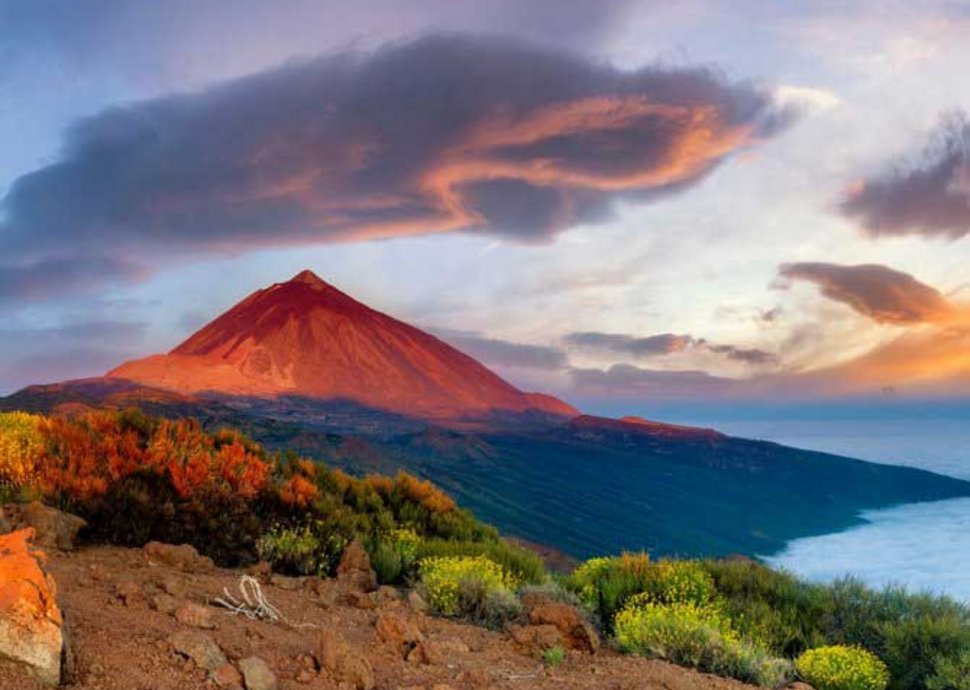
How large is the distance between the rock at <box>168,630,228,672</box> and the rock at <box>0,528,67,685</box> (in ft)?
2.77

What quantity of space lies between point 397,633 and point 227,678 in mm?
1942

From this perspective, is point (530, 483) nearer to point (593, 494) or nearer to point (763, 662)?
point (593, 494)

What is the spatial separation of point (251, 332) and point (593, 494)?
76.2m

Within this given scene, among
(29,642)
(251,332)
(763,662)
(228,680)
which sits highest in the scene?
(251,332)

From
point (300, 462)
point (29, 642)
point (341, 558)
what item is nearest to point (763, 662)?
point (341, 558)

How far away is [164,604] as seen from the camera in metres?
6.41

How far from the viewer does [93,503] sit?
9742 mm

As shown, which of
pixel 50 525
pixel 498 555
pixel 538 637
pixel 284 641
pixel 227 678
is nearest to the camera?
pixel 227 678

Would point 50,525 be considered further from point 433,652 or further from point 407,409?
point 407,409

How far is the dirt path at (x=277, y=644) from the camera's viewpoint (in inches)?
203

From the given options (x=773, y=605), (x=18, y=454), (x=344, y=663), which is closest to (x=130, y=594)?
(x=344, y=663)

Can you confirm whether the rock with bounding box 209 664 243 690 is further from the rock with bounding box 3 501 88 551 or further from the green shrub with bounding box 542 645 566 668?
the rock with bounding box 3 501 88 551

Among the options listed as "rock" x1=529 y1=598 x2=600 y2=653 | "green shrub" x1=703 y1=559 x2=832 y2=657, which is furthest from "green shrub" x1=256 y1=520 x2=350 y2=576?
"green shrub" x1=703 y1=559 x2=832 y2=657

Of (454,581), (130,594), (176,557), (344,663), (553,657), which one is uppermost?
(130,594)
